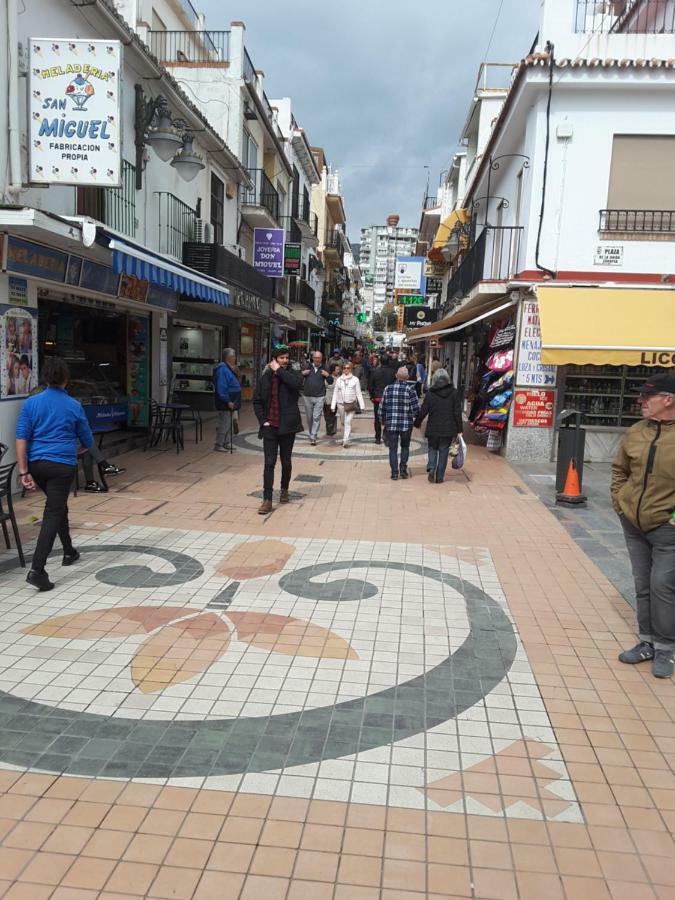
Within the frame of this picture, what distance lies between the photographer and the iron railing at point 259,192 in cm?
2011

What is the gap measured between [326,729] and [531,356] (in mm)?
9479

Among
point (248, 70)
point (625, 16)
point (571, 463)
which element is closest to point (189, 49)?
point (248, 70)

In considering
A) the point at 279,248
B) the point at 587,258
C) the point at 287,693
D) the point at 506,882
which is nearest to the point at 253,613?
the point at 287,693

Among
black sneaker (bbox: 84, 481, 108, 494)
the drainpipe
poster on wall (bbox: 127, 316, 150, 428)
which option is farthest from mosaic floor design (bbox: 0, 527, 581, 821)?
poster on wall (bbox: 127, 316, 150, 428)

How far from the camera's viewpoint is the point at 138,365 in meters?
13.1

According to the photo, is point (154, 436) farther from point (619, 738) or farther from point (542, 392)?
point (619, 738)

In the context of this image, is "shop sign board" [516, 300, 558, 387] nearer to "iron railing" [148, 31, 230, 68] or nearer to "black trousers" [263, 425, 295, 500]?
"black trousers" [263, 425, 295, 500]

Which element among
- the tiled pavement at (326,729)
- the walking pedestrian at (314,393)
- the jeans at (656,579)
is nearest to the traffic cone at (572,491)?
the tiled pavement at (326,729)

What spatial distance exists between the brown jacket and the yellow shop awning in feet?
21.0

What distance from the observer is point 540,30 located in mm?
11109

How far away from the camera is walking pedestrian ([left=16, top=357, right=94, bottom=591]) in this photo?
5.15 m

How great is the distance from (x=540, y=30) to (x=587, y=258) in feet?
12.6

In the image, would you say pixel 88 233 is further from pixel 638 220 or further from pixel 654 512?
pixel 638 220

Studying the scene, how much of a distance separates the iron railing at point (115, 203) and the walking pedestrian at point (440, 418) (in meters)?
5.51
